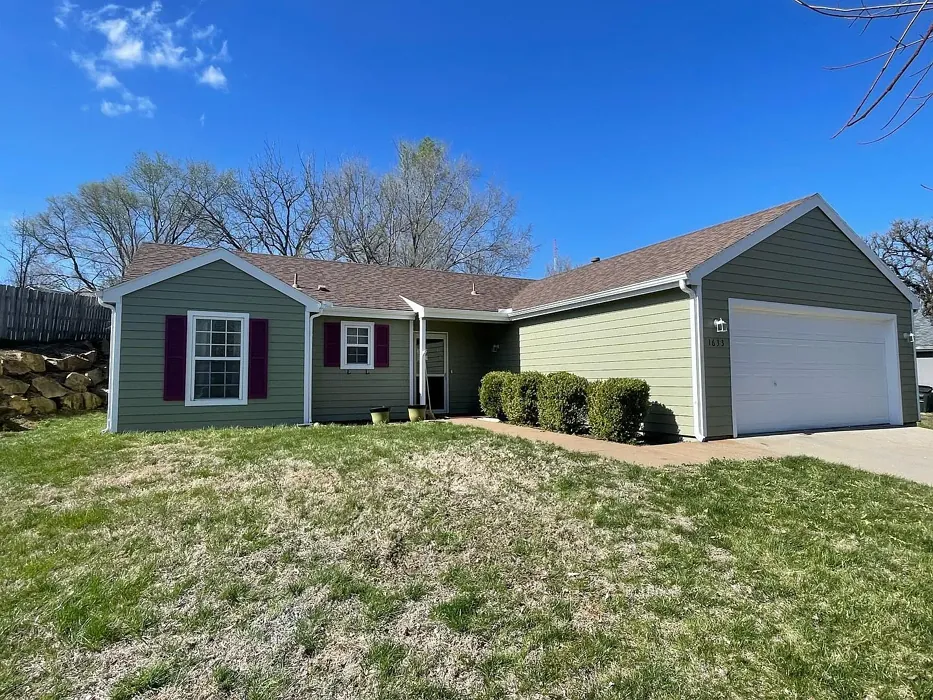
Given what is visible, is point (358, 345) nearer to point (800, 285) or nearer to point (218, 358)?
point (218, 358)

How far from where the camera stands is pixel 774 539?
4035mm

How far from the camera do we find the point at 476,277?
51.8 ft

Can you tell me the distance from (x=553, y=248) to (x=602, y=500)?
30461mm

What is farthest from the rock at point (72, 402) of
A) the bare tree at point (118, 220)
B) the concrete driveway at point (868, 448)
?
the bare tree at point (118, 220)

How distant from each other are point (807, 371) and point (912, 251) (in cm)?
2979

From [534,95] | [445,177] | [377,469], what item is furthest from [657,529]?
[445,177]

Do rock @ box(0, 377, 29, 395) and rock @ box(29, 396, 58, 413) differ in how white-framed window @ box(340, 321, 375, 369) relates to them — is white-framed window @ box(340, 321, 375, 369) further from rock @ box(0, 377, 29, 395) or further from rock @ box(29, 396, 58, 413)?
rock @ box(0, 377, 29, 395)

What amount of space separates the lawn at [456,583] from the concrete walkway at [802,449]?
1033mm

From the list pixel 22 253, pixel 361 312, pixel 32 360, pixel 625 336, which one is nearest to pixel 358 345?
pixel 361 312

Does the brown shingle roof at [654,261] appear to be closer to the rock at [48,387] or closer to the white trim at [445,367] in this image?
the white trim at [445,367]

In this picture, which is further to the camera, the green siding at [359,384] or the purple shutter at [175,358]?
the green siding at [359,384]

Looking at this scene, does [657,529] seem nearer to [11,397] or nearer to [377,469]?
[377,469]

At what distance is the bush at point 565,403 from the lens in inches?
353

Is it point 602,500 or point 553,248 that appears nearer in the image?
point 602,500
